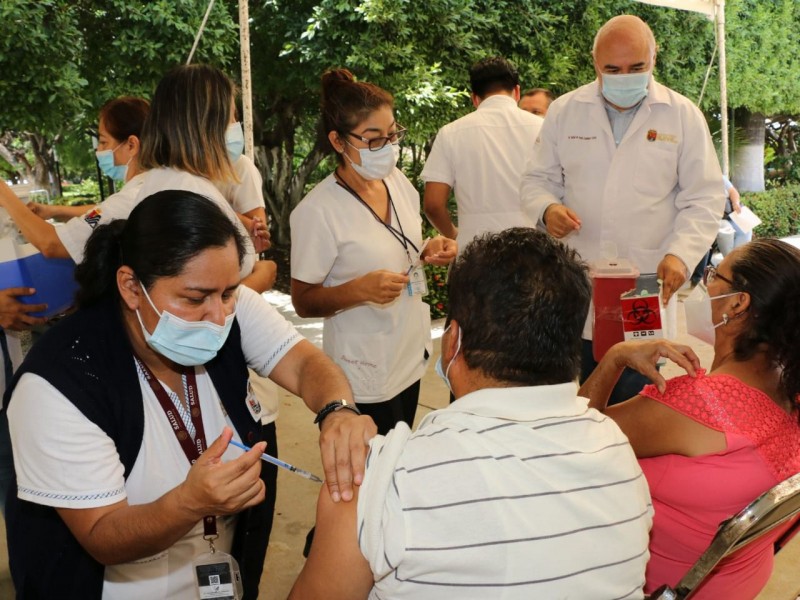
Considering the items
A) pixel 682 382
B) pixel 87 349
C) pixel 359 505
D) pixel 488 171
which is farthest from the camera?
pixel 488 171

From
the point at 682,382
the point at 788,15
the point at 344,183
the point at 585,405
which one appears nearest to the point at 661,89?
the point at 344,183

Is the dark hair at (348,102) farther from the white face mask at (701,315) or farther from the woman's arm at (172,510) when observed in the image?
the woman's arm at (172,510)

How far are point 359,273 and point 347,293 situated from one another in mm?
142

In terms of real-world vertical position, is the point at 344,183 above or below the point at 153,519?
above

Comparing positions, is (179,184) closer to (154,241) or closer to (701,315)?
(154,241)

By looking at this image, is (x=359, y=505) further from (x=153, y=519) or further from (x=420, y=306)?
(x=420, y=306)

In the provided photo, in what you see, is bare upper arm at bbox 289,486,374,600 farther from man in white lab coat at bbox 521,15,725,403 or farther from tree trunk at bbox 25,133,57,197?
tree trunk at bbox 25,133,57,197

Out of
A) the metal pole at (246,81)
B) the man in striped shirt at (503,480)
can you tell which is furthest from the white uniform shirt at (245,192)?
the man in striped shirt at (503,480)

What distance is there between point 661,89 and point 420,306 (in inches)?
50.0

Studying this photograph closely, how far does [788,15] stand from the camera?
40.3ft

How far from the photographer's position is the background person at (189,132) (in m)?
2.64

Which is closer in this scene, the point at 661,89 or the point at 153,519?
the point at 153,519

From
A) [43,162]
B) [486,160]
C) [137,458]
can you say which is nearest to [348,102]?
[486,160]

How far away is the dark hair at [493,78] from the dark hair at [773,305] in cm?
224
